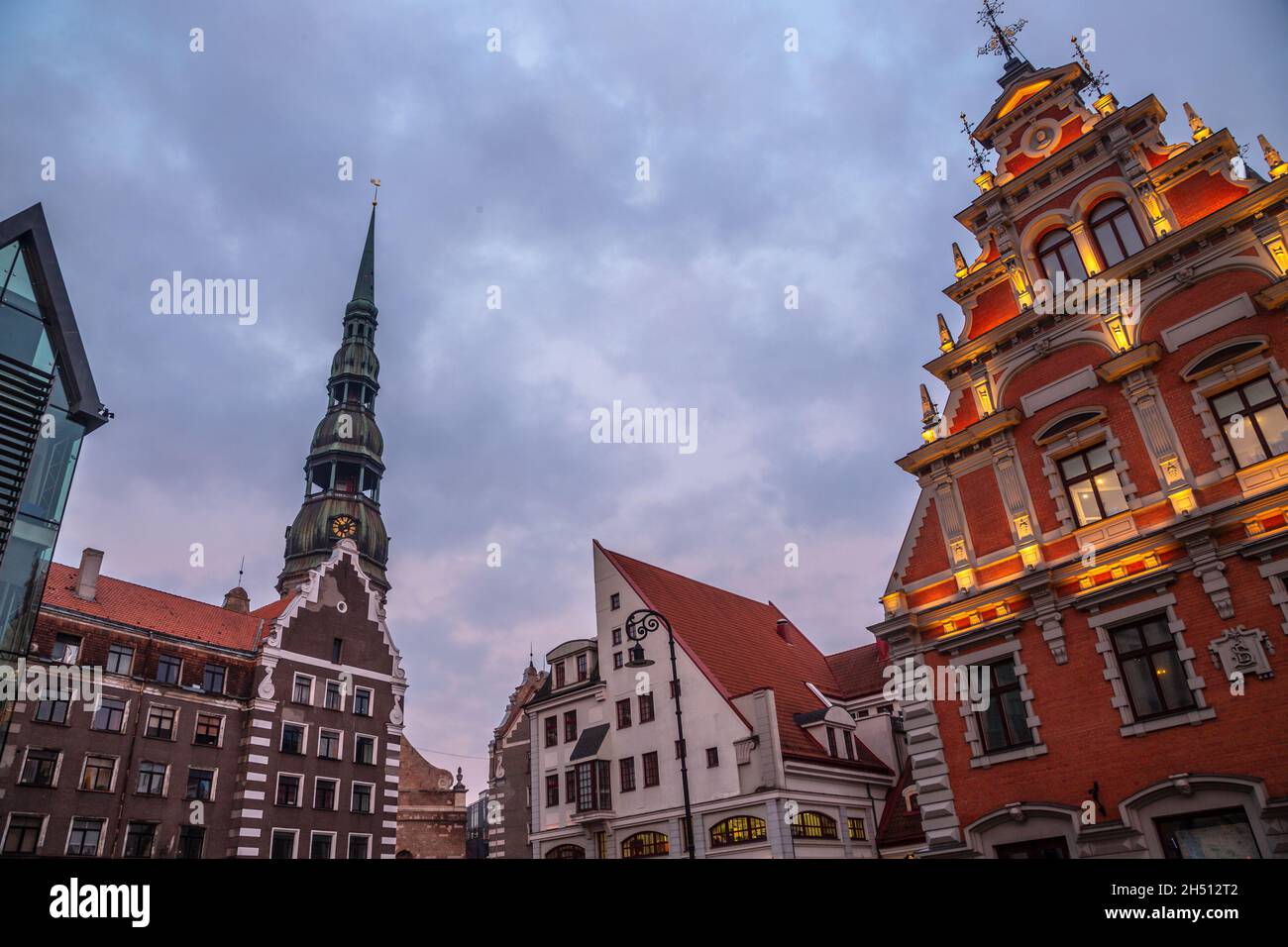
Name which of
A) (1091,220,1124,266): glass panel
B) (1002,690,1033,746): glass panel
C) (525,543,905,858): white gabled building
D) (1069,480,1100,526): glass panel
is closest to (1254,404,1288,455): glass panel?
(1069,480,1100,526): glass panel

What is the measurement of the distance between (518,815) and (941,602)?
4225 cm

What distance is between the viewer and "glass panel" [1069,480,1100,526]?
22250mm

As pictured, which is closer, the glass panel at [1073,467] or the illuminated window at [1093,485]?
the illuminated window at [1093,485]

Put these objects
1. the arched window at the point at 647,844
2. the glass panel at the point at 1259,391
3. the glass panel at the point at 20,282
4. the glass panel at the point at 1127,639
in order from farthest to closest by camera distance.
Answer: the arched window at the point at 647,844 → the glass panel at the point at 1127,639 → the glass panel at the point at 1259,391 → the glass panel at the point at 20,282

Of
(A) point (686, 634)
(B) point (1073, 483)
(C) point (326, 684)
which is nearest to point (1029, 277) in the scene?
(B) point (1073, 483)

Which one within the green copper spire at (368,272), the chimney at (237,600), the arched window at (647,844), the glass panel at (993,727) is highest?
the green copper spire at (368,272)

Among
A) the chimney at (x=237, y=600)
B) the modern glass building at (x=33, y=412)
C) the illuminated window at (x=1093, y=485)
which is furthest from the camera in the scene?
the chimney at (x=237, y=600)

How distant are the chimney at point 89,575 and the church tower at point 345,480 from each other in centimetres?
4032

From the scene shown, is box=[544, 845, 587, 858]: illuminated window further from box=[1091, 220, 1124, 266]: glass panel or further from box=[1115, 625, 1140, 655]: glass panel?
box=[1091, 220, 1124, 266]: glass panel

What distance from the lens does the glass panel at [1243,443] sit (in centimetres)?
1981

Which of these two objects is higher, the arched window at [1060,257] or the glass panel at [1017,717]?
the arched window at [1060,257]

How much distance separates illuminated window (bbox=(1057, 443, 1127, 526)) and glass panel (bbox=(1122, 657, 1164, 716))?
393cm

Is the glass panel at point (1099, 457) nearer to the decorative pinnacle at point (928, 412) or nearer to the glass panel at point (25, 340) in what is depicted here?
the decorative pinnacle at point (928, 412)

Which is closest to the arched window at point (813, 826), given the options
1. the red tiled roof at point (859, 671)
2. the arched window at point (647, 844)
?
the arched window at point (647, 844)
